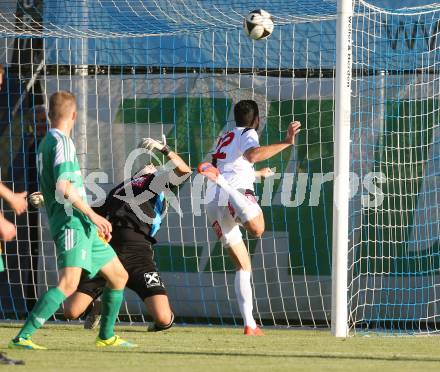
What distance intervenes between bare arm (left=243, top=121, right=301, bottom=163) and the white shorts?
368 millimetres

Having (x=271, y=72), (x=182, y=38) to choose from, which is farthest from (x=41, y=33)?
(x=271, y=72)

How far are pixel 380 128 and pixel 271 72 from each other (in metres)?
1.37

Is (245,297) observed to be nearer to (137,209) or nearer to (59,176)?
(137,209)

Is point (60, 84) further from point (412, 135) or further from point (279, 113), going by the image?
point (412, 135)

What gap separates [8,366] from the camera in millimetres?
6352

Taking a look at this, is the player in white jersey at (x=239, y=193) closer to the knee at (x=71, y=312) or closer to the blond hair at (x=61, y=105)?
the knee at (x=71, y=312)

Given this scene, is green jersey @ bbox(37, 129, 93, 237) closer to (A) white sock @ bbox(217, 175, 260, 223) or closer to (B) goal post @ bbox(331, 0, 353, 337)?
(A) white sock @ bbox(217, 175, 260, 223)

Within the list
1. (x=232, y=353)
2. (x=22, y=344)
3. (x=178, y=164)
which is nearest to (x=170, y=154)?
(x=178, y=164)

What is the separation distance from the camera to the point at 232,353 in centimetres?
737

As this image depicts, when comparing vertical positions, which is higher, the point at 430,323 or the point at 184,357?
the point at 184,357

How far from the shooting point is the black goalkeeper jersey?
9.86 metres

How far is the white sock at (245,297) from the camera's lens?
9.42 meters

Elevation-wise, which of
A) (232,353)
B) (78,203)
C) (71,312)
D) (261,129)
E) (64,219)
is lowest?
(71,312)

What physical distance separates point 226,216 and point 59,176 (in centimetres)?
281
